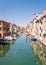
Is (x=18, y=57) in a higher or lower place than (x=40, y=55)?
lower

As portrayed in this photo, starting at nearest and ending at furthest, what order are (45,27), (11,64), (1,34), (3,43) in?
(11,64)
(3,43)
(45,27)
(1,34)

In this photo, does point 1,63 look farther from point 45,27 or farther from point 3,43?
point 45,27

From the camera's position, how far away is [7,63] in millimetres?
21219

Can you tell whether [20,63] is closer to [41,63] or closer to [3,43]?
[41,63]

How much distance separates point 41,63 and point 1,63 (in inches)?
196

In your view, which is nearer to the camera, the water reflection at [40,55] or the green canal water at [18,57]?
the green canal water at [18,57]

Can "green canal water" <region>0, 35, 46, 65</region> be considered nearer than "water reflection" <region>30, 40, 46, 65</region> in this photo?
Yes

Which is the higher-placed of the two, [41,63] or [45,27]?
[45,27]

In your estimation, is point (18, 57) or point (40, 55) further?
point (40, 55)

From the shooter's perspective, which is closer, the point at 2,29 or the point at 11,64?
the point at 11,64

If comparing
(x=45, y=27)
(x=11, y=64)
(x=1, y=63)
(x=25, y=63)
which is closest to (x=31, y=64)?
(x=25, y=63)

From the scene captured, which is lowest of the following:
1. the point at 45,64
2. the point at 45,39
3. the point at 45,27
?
the point at 45,64

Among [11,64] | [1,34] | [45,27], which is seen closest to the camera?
[11,64]

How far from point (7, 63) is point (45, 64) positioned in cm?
466
